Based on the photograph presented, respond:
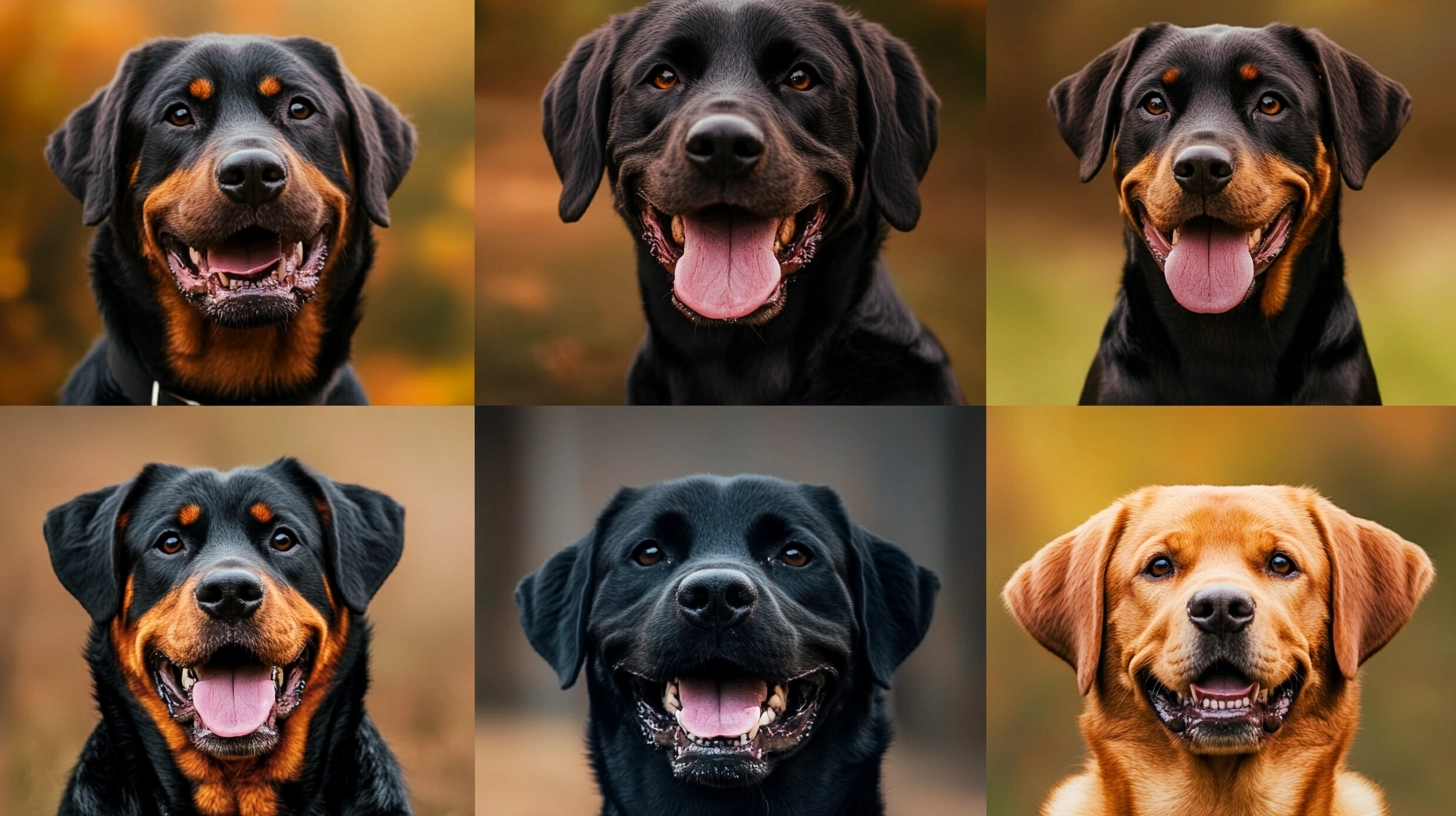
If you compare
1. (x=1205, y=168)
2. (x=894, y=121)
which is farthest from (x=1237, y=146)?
(x=894, y=121)

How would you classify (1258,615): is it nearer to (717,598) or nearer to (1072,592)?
(1072,592)

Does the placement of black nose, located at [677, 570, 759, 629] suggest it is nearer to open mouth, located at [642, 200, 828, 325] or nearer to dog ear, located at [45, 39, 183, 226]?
open mouth, located at [642, 200, 828, 325]

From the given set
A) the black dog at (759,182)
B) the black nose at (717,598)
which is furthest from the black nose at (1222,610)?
the black nose at (717,598)

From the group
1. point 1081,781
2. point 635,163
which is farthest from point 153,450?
point 1081,781

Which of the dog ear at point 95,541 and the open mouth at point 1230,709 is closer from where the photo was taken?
the open mouth at point 1230,709

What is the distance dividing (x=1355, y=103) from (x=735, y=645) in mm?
2357

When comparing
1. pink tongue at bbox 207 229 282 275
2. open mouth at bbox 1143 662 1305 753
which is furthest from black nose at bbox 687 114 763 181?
open mouth at bbox 1143 662 1305 753

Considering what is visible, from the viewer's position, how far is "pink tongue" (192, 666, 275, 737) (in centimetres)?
323

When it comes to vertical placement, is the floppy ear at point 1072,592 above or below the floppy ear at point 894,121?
below

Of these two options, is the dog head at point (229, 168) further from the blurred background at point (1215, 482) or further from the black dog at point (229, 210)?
the blurred background at point (1215, 482)

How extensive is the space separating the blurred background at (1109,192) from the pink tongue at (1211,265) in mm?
469

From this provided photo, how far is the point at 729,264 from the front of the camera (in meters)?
3.18

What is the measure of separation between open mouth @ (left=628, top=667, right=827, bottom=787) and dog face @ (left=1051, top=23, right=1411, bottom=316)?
157cm

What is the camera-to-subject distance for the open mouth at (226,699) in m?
3.23
